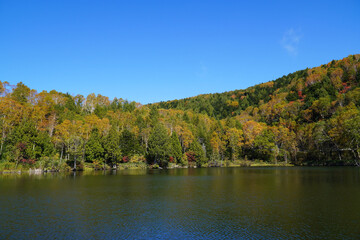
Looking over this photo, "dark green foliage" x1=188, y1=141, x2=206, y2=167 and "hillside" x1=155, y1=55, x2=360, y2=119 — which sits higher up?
"hillside" x1=155, y1=55, x2=360, y2=119

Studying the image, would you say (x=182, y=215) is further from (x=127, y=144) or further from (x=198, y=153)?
(x=198, y=153)

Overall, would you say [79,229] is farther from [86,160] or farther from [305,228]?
[86,160]

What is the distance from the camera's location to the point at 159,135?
253 feet

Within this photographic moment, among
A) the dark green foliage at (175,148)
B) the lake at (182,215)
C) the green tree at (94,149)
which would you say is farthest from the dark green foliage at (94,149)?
the lake at (182,215)

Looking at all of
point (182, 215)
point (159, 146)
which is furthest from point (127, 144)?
point (182, 215)

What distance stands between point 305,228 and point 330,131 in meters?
71.3

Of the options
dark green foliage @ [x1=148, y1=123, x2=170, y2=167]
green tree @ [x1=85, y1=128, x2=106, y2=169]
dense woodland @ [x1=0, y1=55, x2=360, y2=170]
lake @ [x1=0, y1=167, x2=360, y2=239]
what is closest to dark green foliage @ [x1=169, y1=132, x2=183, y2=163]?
dense woodland @ [x1=0, y1=55, x2=360, y2=170]

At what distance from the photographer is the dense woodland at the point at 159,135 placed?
61.2 metres

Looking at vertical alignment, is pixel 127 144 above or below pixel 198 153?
above

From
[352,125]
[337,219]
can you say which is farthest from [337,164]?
[337,219]

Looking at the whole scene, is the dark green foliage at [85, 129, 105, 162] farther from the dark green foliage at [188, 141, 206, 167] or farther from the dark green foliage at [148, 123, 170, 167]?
the dark green foliage at [188, 141, 206, 167]

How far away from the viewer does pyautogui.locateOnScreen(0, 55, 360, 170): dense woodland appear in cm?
6119

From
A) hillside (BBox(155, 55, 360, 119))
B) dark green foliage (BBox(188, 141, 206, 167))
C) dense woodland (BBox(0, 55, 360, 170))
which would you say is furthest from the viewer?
hillside (BBox(155, 55, 360, 119))

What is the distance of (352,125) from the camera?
217 ft
